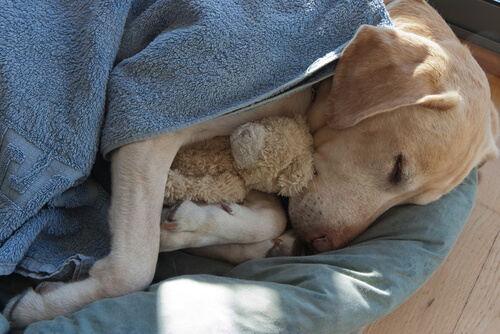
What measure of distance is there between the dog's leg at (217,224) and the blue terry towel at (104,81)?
251mm

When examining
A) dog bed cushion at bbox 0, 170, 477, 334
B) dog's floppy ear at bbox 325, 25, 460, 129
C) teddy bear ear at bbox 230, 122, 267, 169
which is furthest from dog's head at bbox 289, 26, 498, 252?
teddy bear ear at bbox 230, 122, 267, 169

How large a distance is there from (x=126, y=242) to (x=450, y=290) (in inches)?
59.9

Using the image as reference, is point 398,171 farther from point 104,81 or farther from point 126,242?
point 104,81

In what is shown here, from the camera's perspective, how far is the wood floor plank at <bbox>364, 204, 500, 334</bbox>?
6.56 feet

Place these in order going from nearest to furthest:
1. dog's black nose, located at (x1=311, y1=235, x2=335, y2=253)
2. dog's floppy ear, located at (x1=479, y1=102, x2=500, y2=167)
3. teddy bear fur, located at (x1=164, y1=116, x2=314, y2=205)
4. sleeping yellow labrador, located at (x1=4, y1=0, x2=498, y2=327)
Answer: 1. sleeping yellow labrador, located at (x1=4, y1=0, x2=498, y2=327)
2. teddy bear fur, located at (x1=164, y1=116, x2=314, y2=205)
3. dog's black nose, located at (x1=311, y1=235, x2=335, y2=253)
4. dog's floppy ear, located at (x1=479, y1=102, x2=500, y2=167)

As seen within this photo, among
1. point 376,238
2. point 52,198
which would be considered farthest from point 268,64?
point 52,198

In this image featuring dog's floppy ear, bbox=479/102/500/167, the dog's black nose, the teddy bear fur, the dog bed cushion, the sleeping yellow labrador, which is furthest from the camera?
dog's floppy ear, bbox=479/102/500/167

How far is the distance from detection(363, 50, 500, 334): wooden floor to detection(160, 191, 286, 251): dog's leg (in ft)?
2.34

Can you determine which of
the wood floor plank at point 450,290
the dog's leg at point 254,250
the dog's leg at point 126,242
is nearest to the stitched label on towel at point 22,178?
the dog's leg at point 126,242

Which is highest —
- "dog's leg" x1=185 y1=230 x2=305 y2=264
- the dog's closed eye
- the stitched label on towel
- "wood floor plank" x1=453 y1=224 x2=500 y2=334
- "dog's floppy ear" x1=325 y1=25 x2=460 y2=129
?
"dog's floppy ear" x1=325 y1=25 x2=460 y2=129

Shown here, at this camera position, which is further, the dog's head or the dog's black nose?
the dog's black nose

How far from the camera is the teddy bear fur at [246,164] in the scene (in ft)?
5.22

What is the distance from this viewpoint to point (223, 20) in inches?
61.8

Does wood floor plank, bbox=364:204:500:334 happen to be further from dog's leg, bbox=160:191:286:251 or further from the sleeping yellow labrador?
dog's leg, bbox=160:191:286:251
